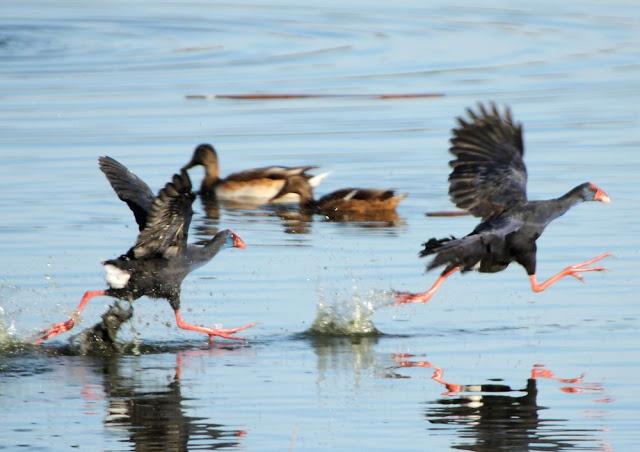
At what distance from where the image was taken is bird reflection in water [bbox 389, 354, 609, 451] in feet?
26.9

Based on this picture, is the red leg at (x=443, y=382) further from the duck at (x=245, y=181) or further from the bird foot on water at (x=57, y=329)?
the duck at (x=245, y=181)

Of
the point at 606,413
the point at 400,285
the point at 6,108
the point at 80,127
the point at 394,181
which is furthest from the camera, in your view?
the point at 6,108

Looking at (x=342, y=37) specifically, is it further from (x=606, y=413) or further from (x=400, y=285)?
(x=606, y=413)

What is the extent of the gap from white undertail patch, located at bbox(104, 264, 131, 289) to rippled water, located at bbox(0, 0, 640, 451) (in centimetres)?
36

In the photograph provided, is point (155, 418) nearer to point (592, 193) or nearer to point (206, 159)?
point (592, 193)

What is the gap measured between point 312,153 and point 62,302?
733cm

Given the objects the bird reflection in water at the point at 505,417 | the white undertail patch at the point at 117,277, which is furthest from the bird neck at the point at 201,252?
the bird reflection in water at the point at 505,417

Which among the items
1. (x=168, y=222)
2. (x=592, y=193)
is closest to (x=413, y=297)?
(x=592, y=193)

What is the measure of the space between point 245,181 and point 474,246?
6022mm

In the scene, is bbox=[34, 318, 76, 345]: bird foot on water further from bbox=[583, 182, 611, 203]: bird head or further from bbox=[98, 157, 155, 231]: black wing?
bbox=[583, 182, 611, 203]: bird head

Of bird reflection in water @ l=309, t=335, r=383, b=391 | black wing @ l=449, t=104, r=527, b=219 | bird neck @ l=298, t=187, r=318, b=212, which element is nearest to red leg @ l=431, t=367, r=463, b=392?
bird reflection in water @ l=309, t=335, r=383, b=391

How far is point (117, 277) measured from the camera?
1088 centimetres

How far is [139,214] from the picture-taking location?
11211mm

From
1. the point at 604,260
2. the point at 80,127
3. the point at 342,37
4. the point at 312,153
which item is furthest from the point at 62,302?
the point at 342,37
